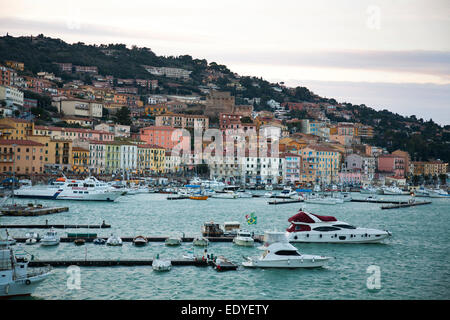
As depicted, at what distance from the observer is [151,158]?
59.7 meters

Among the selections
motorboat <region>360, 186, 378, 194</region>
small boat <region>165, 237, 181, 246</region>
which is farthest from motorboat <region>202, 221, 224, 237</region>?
motorboat <region>360, 186, 378, 194</region>

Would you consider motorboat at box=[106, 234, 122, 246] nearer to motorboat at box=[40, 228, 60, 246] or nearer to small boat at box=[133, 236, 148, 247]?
small boat at box=[133, 236, 148, 247]

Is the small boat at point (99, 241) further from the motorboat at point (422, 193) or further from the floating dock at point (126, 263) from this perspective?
the motorboat at point (422, 193)

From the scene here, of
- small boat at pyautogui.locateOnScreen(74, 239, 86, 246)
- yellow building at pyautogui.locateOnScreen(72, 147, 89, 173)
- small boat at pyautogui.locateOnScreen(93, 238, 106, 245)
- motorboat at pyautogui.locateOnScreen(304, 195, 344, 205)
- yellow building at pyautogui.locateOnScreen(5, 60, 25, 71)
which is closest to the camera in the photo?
small boat at pyautogui.locateOnScreen(74, 239, 86, 246)

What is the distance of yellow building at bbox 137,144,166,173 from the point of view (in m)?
58.5

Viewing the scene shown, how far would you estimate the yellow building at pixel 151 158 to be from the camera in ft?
192

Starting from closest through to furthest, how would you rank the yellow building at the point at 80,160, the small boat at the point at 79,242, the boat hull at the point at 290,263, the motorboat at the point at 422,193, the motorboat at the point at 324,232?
the boat hull at the point at 290,263, the small boat at the point at 79,242, the motorboat at the point at 324,232, the yellow building at the point at 80,160, the motorboat at the point at 422,193

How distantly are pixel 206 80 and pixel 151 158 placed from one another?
246 ft

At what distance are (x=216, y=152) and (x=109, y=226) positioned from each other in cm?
4150

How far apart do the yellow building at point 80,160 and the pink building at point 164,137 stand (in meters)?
13.6

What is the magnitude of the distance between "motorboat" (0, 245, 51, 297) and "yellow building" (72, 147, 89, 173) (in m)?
39.3

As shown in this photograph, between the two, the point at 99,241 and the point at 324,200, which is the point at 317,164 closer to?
the point at 324,200

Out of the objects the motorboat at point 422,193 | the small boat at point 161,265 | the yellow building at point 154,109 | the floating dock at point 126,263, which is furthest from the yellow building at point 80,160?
the small boat at point 161,265

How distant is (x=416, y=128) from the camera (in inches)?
4724
